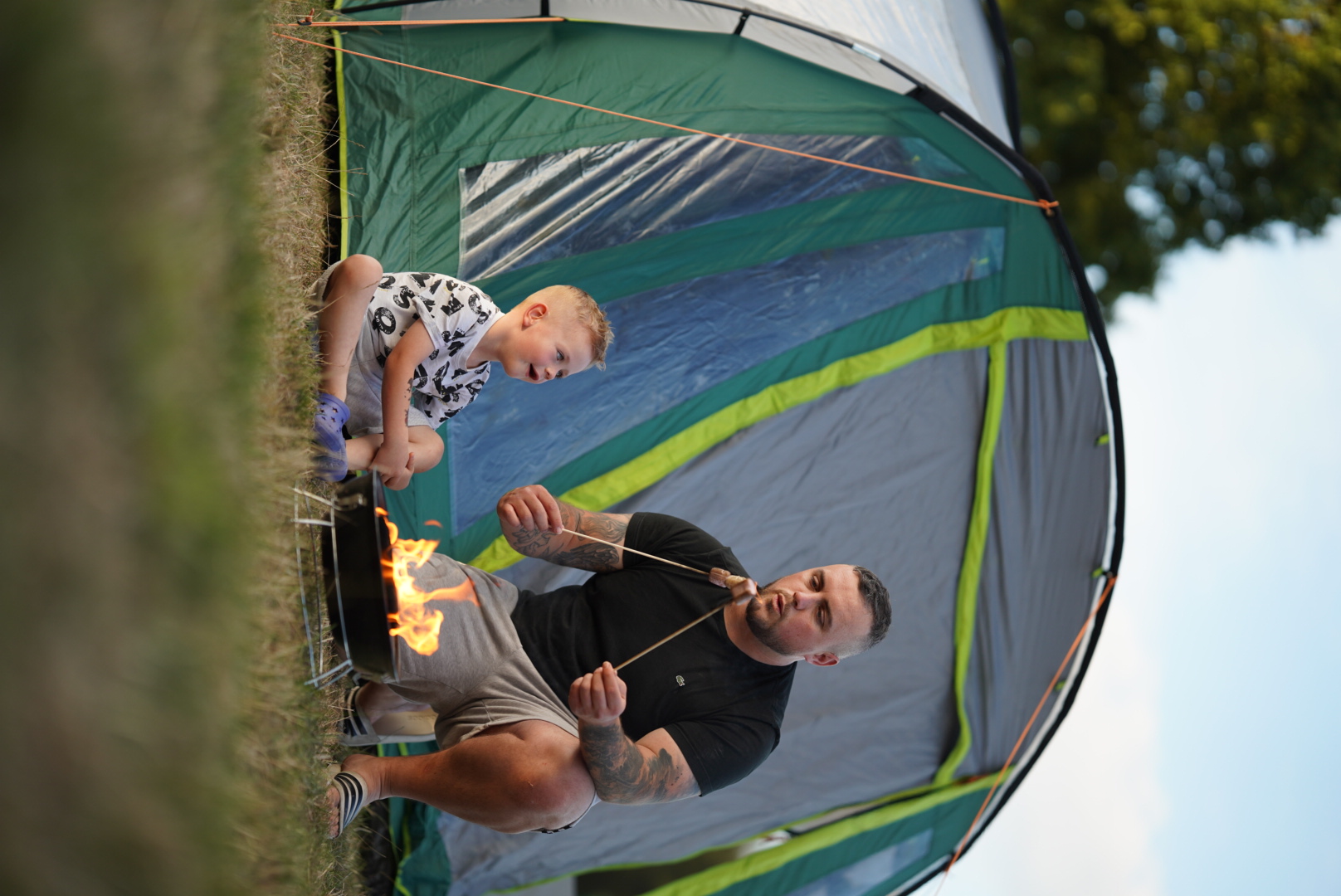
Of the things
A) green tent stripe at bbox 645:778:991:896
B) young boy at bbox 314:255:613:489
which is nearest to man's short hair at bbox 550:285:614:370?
young boy at bbox 314:255:613:489

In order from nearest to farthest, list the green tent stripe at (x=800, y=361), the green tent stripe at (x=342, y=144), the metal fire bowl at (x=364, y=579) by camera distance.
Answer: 1. the metal fire bowl at (x=364, y=579)
2. the green tent stripe at (x=342, y=144)
3. the green tent stripe at (x=800, y=361)

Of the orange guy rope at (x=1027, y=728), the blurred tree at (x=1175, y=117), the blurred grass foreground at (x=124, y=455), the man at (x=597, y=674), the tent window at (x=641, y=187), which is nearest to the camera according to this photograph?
the blurred grass foreground at (x=124, y=455)

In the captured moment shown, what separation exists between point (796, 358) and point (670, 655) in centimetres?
99

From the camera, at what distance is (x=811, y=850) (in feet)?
7.82

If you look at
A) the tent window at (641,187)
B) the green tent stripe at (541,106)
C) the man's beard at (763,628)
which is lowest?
the man's beard at (763,628)

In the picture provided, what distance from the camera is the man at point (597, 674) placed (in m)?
1.59

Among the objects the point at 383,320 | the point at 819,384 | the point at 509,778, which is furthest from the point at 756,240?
the point at 509,778

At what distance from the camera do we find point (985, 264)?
2.56 m

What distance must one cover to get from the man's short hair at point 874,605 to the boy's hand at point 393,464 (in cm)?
91

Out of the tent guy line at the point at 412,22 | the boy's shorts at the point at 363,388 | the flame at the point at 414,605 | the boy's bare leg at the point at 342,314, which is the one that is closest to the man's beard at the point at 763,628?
the flame at the point at 414,605

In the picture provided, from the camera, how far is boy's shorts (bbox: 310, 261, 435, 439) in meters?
1.83

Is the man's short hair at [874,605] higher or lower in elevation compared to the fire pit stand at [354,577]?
lower

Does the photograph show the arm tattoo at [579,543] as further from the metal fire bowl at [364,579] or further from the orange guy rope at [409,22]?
the orange guy rope at [409,22]

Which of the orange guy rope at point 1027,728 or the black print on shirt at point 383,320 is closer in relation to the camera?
the black print on shirt at point 383,320
